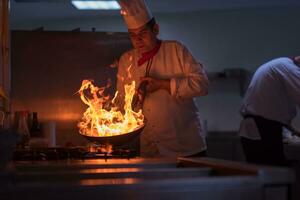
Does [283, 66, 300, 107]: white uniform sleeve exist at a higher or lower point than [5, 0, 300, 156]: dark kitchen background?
lower

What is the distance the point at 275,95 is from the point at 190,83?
3.20 feet

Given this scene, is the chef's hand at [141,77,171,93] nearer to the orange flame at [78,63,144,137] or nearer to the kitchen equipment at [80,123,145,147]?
the orange flame at [78,63,144,137]

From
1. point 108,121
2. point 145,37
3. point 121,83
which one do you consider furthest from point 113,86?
point 108,121

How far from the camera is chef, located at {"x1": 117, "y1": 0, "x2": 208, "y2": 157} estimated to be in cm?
229

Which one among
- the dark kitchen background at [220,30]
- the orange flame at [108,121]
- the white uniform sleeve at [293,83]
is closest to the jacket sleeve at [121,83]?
the orange flame at [108,121]

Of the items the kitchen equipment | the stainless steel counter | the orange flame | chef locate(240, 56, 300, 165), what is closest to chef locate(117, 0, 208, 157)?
the orange flame

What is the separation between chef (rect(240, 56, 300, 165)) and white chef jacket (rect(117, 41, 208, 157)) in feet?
2.46

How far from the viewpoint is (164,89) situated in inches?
91.4

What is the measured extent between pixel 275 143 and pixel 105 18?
3.01 metres

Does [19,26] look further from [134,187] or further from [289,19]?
[134,187]

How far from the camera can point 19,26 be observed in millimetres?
5500

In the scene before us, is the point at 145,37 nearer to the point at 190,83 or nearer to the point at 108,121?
the point at 190,83

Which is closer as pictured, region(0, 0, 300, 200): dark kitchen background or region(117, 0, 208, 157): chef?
region(0, 0, 300, 200): dark kitchen background

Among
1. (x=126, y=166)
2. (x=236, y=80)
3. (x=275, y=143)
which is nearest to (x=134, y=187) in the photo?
(x=126, y=166)
